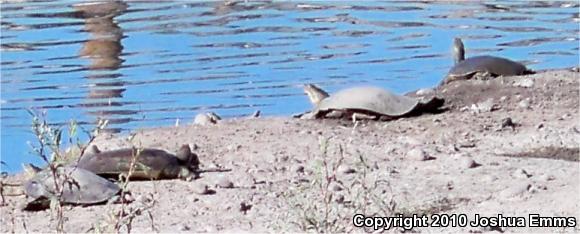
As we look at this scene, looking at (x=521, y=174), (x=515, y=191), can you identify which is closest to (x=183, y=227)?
(x=515, y=191)

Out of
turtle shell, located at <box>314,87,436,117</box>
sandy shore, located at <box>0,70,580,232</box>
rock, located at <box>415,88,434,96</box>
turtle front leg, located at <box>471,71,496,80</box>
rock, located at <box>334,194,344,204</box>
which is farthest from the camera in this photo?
turtle front leg, located at <box>471,71,496,80</box>

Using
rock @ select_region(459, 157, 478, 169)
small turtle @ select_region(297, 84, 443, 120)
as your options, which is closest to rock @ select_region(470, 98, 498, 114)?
small turtle @ select_region(297, 84, 443, 120)

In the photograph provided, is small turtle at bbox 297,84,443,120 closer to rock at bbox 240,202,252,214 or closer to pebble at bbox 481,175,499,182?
pebble at bbox 481,175,499,182

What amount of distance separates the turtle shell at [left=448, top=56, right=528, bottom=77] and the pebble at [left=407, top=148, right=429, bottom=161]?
2912mm

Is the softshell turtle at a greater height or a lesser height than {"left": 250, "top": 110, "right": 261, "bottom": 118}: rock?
greater

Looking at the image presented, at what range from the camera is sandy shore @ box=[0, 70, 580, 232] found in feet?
17.8

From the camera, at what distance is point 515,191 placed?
19.0 feet

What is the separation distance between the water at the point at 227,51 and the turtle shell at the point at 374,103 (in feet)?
3.79

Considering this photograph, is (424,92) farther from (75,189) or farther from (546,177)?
(75,189)

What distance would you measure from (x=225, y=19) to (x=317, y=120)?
23.6 ft

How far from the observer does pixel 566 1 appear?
16375 mm

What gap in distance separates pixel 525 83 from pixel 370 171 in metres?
3.17

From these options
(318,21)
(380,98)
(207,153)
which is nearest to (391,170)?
(207,153)

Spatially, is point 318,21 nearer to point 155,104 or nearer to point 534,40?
point 534,40
